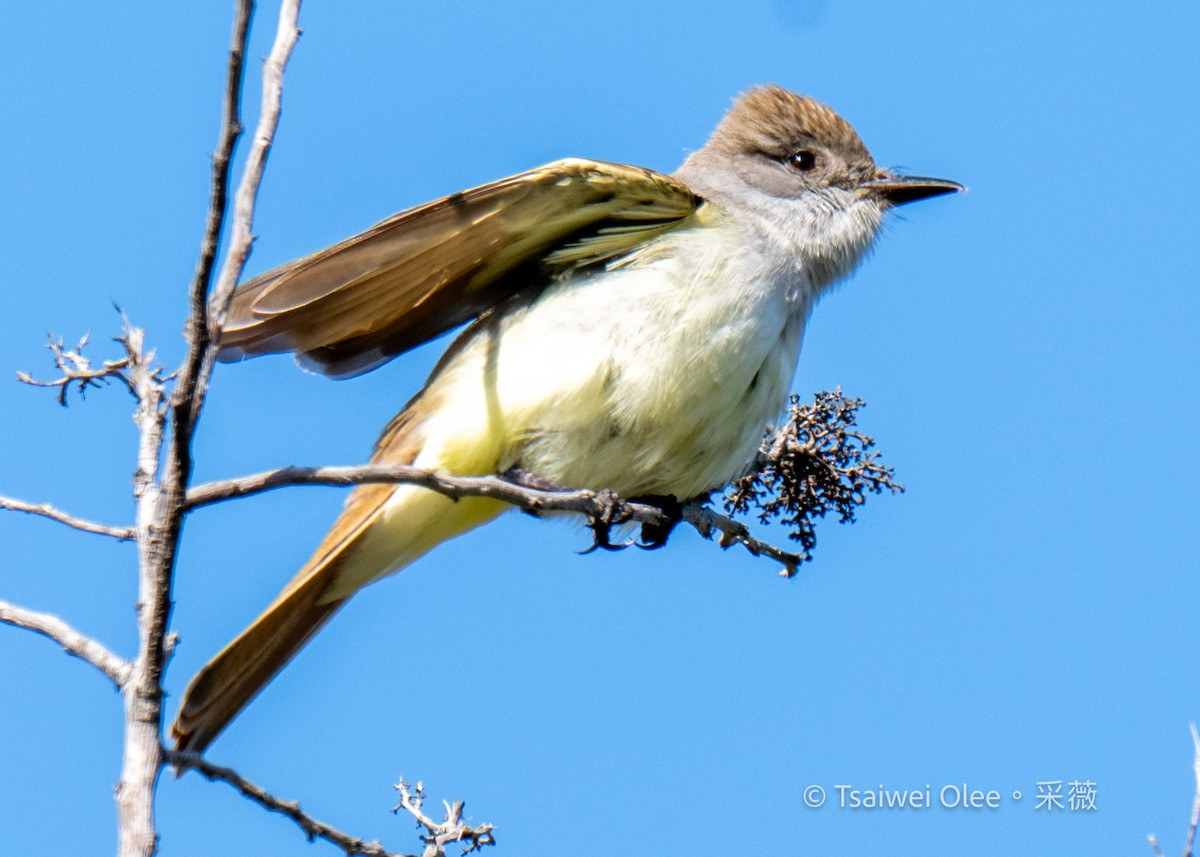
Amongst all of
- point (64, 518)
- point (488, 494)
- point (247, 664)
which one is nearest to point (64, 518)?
point (64, 518)

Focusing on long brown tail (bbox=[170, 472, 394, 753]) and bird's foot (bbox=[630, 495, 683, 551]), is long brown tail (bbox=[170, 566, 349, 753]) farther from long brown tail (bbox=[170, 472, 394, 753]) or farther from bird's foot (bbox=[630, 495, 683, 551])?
bird's foot (bbox=[630, 495, 683, 551])

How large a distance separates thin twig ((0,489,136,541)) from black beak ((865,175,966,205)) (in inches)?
163

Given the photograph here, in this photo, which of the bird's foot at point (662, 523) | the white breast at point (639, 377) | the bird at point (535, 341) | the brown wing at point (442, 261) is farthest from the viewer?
the bird's foot at point (662, 523)

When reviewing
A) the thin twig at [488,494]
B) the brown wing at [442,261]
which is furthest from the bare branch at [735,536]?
the brown wing at [442,261]

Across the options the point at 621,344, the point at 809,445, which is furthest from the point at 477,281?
the point at 809,445

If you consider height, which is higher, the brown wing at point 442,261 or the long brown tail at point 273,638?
the brown wing at point 442,261

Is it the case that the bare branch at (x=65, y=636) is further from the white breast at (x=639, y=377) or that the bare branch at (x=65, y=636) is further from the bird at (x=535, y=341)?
the white breast at (x=639, y=377)

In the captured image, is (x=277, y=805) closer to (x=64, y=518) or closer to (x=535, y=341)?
(x=64, y=518)

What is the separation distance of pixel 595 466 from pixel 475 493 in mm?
1832

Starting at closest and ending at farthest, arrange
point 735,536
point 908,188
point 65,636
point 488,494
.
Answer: point 65,636 < point 488,494 < point 735,536 < point 908,188

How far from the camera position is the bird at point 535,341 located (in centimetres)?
500

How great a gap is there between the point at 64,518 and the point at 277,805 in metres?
0.79

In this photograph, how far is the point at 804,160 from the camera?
6.39m

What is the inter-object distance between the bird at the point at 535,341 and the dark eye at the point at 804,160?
2.15 ft
